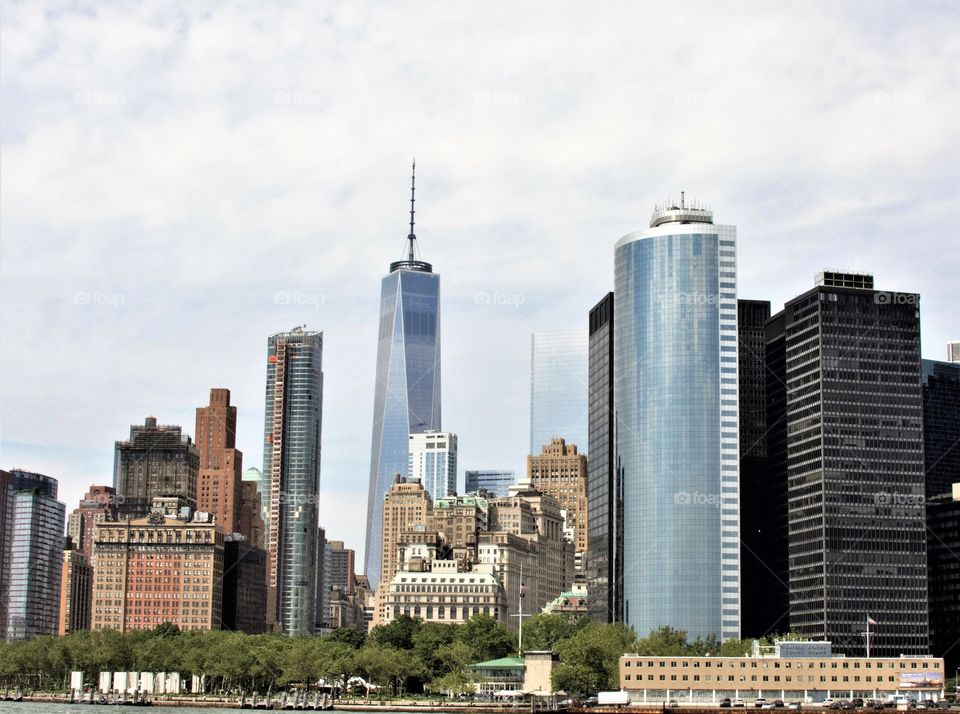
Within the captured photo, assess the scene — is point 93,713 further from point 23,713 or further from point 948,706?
point 948,706

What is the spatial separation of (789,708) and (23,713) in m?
98.5

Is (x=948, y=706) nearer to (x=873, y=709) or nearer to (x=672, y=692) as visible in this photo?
(x=873, y=709)

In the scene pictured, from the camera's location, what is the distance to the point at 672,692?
19925 centimetres

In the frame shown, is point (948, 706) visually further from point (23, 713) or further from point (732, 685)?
point (23, 713)

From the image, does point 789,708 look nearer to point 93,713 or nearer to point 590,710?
point 590,710

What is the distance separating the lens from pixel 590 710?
7589 inches

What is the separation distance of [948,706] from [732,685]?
2858 cm

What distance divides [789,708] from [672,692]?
17180 mm

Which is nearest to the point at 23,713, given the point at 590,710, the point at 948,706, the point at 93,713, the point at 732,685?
the point at 93,713

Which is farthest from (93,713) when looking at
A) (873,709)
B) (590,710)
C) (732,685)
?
(873,709)

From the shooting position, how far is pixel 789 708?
188 meters

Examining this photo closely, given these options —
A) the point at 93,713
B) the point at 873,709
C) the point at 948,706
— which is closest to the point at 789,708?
the point at 873,709

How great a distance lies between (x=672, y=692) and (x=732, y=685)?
8.18 m

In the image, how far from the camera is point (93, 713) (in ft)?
655
